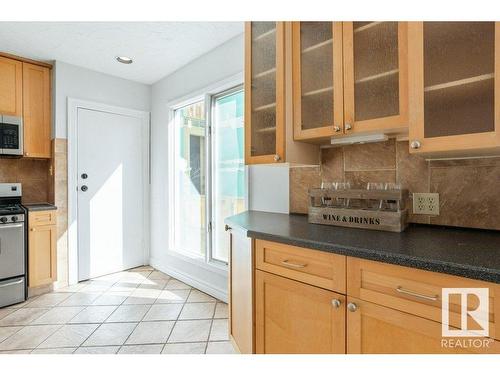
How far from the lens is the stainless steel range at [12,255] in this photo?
2570mm

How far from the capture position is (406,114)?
1.34 metres

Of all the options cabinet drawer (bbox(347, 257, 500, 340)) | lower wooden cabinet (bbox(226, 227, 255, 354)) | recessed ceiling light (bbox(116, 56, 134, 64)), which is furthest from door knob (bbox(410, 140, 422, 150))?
recessed ceiling light (bbox(116, 56, 134, 64))

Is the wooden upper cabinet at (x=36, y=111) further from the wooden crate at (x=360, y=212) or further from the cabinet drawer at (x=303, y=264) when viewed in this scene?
the wooden crate at (x=360, y=212)

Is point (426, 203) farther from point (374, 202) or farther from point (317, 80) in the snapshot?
point (317, 80)

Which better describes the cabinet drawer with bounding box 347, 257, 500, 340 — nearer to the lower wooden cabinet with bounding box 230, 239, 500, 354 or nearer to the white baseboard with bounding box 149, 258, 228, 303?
the lower wooden cabinet with bounding box 230, 239, 500, 354

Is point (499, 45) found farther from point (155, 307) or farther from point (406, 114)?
point (155, 307)

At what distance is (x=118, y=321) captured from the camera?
7.54 ft

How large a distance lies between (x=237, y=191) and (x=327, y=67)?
1487 millimetres

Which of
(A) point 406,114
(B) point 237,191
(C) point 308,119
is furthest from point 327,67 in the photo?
(B) point 237,191

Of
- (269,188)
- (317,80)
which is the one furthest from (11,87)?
(317,80)

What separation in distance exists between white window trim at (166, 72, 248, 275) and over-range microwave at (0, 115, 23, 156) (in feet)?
4.87

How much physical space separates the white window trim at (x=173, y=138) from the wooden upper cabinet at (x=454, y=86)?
4.82ft

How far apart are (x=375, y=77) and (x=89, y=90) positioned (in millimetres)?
3176

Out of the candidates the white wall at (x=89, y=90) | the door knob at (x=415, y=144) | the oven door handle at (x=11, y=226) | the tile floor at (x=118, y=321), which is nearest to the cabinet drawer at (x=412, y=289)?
the door knob at (x=415, y=144)
